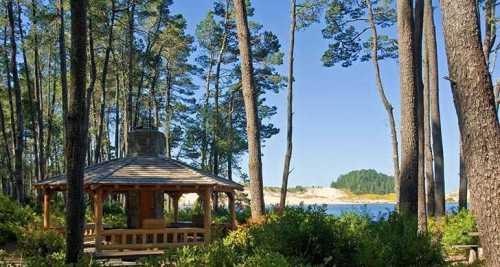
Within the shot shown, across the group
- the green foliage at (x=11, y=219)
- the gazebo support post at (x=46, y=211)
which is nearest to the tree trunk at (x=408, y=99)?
the gazebo support post at (x=46, y=211)

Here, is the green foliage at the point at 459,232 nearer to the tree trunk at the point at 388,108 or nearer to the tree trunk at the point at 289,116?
the tree trunk at the point at 388,108

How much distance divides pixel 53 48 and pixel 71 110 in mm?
27370

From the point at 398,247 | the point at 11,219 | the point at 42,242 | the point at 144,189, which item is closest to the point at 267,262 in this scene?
the point at 398,247

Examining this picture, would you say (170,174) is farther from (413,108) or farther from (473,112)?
(473,112)

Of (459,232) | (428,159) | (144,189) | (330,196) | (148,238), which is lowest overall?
(330,196)

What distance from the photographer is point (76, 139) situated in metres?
6.62

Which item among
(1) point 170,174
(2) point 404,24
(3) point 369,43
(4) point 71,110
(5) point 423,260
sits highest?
(3) point 369,43

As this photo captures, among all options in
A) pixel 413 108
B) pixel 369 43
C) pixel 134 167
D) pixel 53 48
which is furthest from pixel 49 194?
pixel 53 48

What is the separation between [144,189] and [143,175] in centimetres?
40

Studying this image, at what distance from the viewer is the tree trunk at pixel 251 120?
35.0 feet

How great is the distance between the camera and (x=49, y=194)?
1577 cm

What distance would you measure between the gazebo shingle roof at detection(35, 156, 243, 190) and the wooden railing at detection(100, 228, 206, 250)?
1348 mm

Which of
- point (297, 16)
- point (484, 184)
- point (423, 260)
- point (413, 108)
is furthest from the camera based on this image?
point (297, 16)

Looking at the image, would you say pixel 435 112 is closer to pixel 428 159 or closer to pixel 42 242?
pixel 428 159
